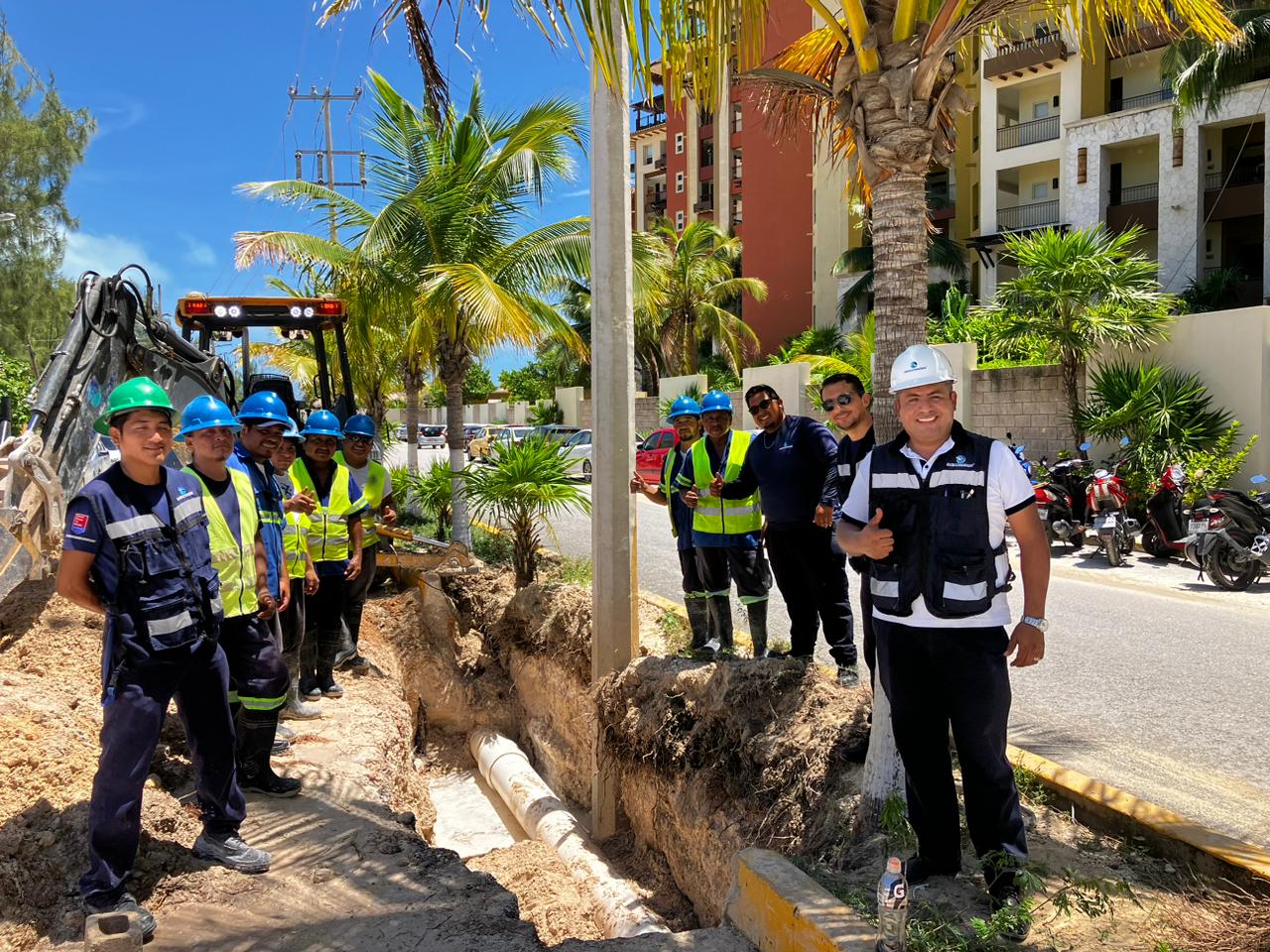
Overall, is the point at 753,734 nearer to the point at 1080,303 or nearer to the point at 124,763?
the point at 124,763

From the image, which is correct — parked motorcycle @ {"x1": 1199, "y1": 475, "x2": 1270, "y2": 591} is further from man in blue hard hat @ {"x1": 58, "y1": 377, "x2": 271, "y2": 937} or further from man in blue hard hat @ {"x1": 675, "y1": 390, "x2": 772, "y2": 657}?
man in blue hard hat @ {"x1": 58, "y1": 377, "x2": 271, "y2": 937}

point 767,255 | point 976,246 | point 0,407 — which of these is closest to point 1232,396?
point 0,407

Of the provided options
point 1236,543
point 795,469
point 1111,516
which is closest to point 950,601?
point 795,469

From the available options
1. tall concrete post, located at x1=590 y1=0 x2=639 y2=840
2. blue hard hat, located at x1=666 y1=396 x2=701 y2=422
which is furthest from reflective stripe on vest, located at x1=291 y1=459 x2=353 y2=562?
blue hard hat, located at x1=666 y1=396 x2=701 y2=422

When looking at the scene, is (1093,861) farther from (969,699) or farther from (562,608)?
(562,608)

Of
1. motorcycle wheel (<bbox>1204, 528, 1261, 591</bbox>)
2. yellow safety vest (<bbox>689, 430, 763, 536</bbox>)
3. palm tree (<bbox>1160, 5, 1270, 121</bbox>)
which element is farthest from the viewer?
palm tree (<bbox>1160, 5, 1270, 121</bbox>)

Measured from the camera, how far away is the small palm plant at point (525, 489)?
31.0ft

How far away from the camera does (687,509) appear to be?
7301 mm

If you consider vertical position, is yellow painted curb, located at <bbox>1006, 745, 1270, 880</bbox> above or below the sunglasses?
below

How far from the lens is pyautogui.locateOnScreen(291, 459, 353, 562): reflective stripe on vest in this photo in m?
6.90

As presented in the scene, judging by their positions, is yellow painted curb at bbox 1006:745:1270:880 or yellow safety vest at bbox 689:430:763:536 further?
yellow safety vest at bbox 689:430:763:536

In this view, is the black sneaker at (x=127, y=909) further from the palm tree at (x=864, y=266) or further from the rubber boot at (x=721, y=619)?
the palm tree at (x=864, y=266)

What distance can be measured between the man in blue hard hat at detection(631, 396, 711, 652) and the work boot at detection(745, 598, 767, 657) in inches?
17.9

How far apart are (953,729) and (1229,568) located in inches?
328
